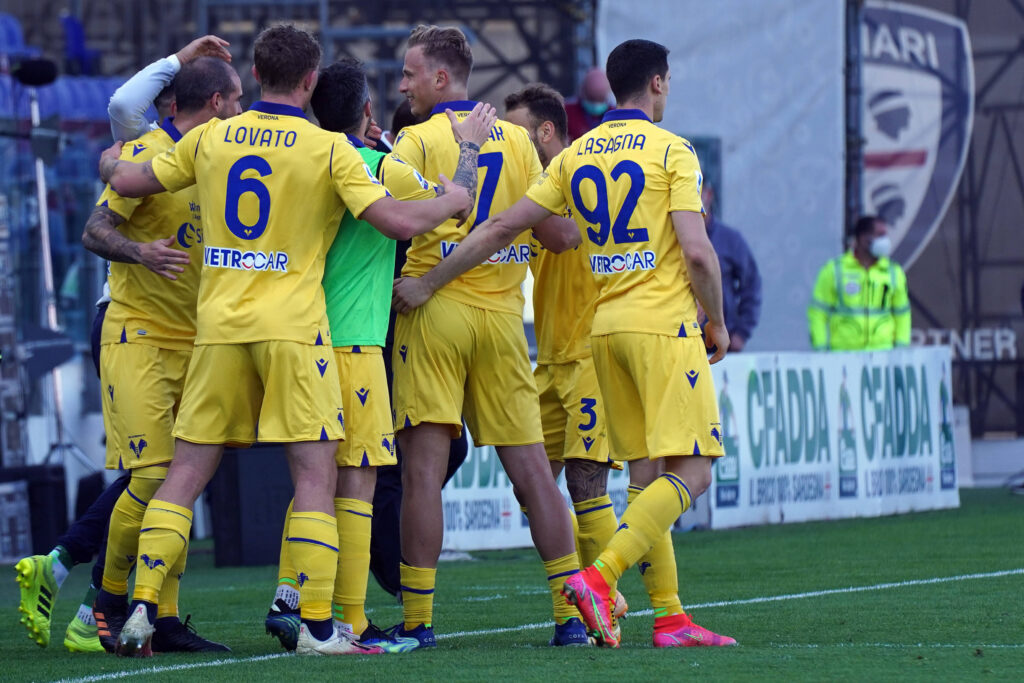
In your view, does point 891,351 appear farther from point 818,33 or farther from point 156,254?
point 156,254

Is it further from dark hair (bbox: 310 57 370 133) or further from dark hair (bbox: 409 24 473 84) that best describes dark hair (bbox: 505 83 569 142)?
dark hair (bbox: 310 57 370 133)

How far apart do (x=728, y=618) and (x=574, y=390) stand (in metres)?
1.17

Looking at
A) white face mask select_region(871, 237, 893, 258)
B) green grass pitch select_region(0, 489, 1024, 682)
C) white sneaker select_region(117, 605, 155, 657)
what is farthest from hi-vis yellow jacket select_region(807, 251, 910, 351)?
white sneaker select_region(117, 605, 155, 657)

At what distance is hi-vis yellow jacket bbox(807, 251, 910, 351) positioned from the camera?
47.7ft

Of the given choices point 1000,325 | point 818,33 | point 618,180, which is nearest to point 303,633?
point 618,180

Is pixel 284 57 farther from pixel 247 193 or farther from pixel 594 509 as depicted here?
pixel 594 509

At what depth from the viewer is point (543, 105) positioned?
22.3 feet

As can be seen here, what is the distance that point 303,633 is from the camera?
557 centimetres

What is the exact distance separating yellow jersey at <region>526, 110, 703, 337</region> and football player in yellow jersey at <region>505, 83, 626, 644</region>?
0.41 metres

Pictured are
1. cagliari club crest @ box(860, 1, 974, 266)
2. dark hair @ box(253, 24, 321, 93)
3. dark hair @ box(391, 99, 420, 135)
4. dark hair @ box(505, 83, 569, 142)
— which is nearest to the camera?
dark hair @ box(253, 24, 321, 93)

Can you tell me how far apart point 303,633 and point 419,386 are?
0.96m

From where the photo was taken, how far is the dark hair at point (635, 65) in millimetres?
5953

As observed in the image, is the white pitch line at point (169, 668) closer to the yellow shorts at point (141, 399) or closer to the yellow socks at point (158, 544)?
the yellow socks at point (158, 544)

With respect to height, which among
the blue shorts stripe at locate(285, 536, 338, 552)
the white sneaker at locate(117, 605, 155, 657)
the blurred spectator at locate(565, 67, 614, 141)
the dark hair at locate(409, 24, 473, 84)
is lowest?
the white sneaker at locate(117, 605, 155, 657)
